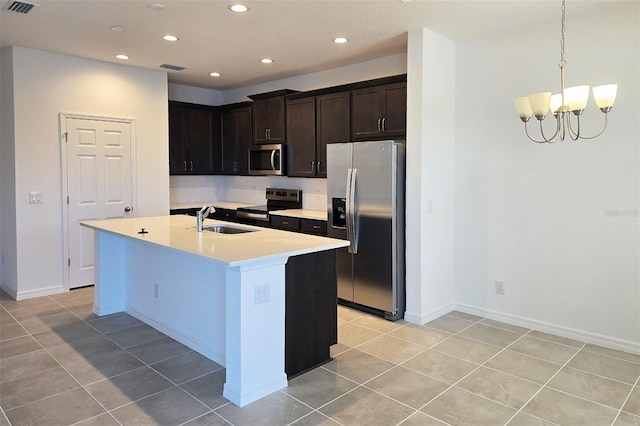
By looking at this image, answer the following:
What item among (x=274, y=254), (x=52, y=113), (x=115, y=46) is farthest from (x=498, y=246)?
(x=52, y=113)

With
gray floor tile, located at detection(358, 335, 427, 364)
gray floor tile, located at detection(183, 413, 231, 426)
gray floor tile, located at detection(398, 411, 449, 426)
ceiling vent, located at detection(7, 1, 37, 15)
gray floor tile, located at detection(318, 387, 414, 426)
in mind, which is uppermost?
ceiling vent, located at detection(7, 1, 37, 15)

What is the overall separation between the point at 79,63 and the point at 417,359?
4744 mm

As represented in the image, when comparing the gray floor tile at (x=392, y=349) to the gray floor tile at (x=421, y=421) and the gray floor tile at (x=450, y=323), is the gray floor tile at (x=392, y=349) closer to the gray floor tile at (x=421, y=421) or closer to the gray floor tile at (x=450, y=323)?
the gray floor tile at (x=450, y=323)

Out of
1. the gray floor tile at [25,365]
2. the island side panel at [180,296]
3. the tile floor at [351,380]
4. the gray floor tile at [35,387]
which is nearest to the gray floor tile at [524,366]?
the tile floor at [351,380]

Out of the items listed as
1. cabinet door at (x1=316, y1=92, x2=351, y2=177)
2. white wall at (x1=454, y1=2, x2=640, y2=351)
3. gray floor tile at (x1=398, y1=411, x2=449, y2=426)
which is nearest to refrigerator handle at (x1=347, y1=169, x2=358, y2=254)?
cabinet door at (x1=316, y1=92, x2=351, y2=177)

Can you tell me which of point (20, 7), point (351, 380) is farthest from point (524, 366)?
point (20, 7)

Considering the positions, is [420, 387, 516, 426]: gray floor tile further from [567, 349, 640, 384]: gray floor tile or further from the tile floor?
[567, 349, 640, 384]: gray floor tile

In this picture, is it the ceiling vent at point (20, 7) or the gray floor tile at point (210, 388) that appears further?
the ceiling vent at point (20, 7)

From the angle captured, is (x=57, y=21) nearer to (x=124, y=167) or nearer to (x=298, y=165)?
(x=124, y=167)

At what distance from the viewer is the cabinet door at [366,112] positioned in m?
4.72

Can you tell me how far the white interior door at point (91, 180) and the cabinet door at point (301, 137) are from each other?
1962mm

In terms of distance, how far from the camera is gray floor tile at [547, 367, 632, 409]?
2.84m

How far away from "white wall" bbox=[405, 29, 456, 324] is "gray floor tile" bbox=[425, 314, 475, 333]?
0.06 m

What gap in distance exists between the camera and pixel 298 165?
18.9ft
